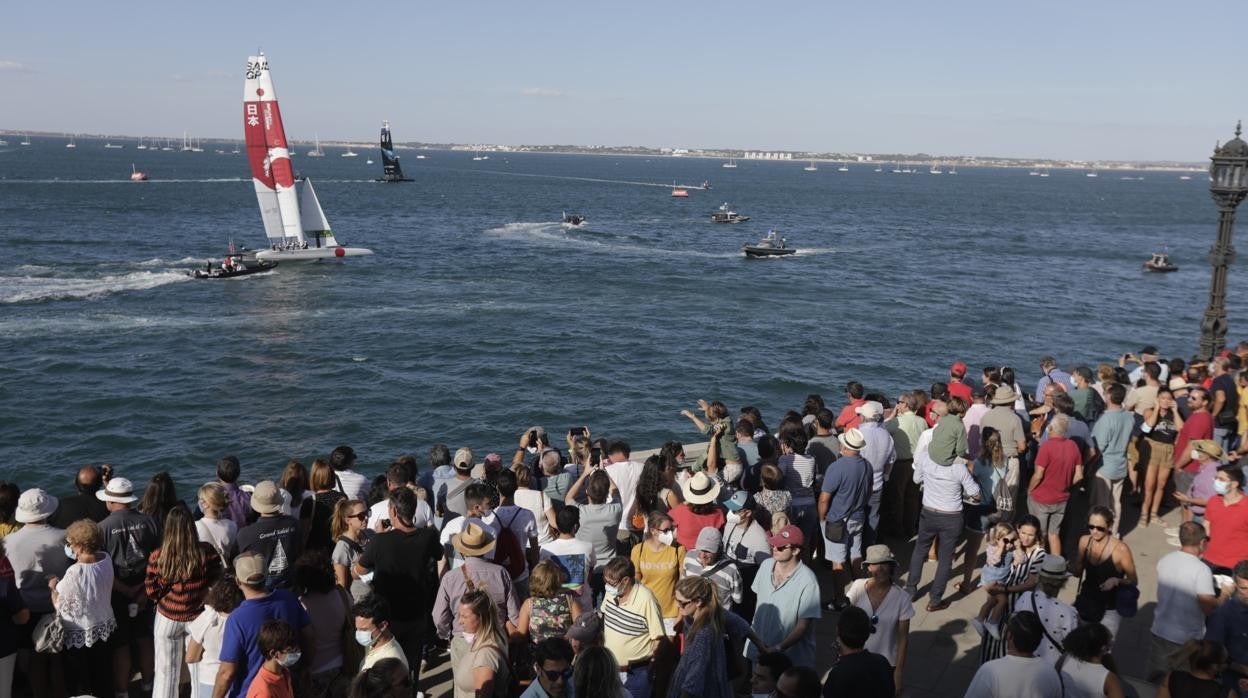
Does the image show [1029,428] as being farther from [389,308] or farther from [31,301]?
[31,301]

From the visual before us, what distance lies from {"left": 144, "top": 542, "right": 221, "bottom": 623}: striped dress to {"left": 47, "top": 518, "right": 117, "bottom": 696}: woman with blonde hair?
31 centimetres

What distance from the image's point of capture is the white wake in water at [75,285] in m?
40.9

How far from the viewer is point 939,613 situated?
8.08 metres

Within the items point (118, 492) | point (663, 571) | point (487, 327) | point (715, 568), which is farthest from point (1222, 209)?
point (487, 327)

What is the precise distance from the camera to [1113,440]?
9.41 meters

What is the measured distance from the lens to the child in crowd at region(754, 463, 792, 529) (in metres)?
7.04

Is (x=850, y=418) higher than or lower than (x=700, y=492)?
lower

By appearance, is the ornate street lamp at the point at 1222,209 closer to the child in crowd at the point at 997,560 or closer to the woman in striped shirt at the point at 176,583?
the child in crowd at the point at 997,560

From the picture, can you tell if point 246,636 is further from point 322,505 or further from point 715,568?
point 715,568

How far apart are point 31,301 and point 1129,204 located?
145729 mm

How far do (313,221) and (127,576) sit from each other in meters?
56.0

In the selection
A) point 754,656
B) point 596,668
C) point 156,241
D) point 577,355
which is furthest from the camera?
point 156,241

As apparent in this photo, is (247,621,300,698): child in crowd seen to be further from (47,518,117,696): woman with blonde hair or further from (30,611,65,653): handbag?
(30,611,65,653): handbag

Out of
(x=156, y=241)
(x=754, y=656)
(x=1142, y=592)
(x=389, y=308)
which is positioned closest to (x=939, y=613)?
(x=1142, y=592)
